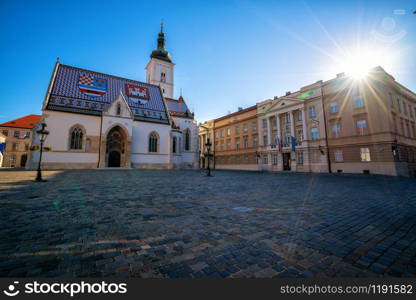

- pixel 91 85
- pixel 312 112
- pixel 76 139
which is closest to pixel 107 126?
pixel 76 139

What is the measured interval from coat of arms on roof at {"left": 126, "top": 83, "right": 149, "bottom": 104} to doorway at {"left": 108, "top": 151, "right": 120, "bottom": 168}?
10582 mm

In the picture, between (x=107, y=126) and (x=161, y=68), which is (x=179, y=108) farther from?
(x=107, y=126)

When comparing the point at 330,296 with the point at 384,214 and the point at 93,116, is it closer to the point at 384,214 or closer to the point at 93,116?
the point at 384,214

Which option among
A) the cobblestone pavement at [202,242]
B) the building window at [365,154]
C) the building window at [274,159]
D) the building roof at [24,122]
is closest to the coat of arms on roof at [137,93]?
the building window at [274,159]

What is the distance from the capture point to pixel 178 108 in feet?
136

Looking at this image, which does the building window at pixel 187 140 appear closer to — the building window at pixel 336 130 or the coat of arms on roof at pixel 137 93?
the coat of arms on roof at pixel 137 93

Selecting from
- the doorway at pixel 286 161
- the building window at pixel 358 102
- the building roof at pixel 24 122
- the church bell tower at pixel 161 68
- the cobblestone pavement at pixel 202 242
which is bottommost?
the cobblestone pavement at pixel 202 242

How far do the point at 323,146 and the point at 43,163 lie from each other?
3864 centimetres

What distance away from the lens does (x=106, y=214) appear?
4.43 meters

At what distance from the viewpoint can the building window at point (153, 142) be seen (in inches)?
1227

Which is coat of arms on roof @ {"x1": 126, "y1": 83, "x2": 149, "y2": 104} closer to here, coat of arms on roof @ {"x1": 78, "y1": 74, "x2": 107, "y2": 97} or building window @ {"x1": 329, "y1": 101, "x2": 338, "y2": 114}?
coat of arms on roof @ {"x1": 78, "y1": 74, "x2": 107, "y2": 97}

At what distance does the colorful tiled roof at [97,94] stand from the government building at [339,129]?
16509mm

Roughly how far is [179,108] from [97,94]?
17.0m

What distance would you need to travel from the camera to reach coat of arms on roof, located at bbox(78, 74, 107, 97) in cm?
2872
